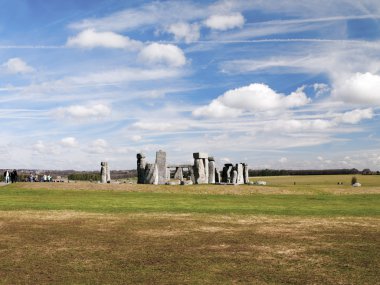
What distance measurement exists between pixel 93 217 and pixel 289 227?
8.09 m

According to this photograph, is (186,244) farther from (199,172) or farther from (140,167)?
(199,172)

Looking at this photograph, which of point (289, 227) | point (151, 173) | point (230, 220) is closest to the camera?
point (289, 227)

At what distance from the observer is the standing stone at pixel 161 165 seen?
3981 cm

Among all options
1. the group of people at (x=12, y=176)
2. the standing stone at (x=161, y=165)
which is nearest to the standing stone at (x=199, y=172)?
the standing stone at (x=161, y=165)

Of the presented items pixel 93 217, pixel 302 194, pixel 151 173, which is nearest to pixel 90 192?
pixel 151 173

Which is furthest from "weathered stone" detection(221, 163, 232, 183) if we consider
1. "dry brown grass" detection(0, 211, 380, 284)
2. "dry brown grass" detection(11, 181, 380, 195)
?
"dry brown grass" detection(0, 211, 380, 284)

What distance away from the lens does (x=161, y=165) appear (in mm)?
39969

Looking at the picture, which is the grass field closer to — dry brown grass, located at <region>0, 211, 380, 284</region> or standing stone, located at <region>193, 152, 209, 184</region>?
dry brown grass, located at <region>0, 211, 380, 284</region>

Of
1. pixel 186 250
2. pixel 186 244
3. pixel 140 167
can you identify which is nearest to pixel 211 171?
pixel 140 167

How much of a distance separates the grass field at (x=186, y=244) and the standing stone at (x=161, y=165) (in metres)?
16.8

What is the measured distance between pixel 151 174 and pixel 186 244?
2716 centimetres

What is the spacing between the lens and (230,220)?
17.0 metres

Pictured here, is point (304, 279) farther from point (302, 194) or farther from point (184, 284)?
point (302, 194)

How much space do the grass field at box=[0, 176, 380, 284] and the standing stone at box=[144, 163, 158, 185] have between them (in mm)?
15539
